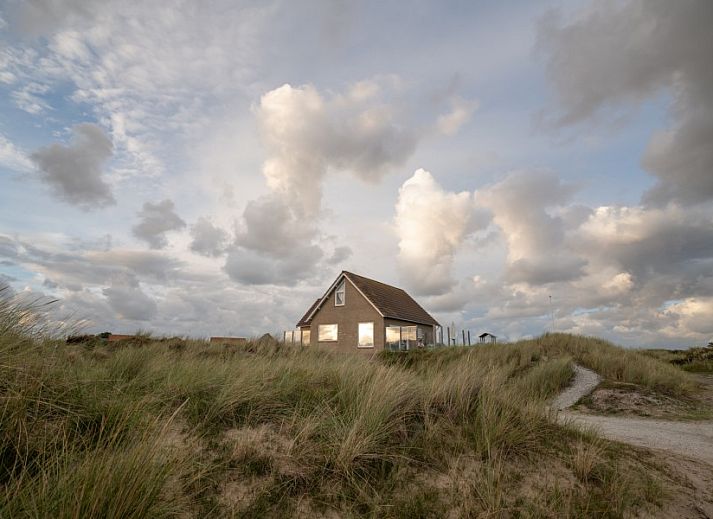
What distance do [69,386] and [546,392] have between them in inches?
491

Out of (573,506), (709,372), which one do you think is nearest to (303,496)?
(573,506)

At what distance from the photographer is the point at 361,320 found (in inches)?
1246

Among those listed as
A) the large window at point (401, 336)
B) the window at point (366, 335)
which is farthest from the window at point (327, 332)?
the large window at point (401, 336)

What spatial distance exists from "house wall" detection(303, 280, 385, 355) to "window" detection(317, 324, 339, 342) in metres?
0.23

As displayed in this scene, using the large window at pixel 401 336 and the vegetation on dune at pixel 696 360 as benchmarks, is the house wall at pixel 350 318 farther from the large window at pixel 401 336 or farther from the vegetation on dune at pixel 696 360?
the vegetation on dune at pixel 696 360

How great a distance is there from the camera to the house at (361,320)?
3067cm

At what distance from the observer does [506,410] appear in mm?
5426

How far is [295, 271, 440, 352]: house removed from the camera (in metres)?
30.7

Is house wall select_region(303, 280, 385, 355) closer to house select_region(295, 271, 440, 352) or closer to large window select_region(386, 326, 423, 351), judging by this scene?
house select_region(295, 271, 440, 352)

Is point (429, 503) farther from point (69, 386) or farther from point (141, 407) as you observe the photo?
point (69, 386)

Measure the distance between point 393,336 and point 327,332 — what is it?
18.2 ft

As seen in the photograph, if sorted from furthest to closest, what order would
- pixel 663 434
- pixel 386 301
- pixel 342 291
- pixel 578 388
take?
1. pixel 386 301
2. pixel 342 291
3. pixel 578 388
4. pixel 663 434

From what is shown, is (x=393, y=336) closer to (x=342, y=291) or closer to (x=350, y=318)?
(x=350, y=318)

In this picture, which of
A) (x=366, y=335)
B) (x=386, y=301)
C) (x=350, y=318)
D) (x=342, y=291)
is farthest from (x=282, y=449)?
(x=386, y=301)
